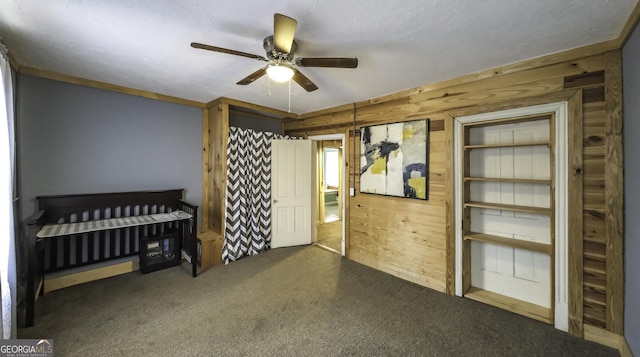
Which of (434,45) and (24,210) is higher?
(434,45)

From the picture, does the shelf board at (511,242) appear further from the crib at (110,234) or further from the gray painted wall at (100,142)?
the gray painted wall at (100,142)

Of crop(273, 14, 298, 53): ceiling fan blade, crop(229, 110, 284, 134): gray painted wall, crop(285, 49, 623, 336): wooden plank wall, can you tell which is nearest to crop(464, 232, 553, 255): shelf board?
crop(285, 49, 623, 336): wooden plank wall

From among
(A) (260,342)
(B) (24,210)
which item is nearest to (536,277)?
(A) (260,342)

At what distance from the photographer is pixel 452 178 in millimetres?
2602

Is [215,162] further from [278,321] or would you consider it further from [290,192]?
[278,321]

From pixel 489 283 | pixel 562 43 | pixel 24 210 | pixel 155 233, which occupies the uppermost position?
pixel 562 43

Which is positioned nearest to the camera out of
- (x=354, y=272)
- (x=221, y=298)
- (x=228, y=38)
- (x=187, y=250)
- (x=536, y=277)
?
(x=228, y=38)

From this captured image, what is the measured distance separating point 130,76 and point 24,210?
5.78ft

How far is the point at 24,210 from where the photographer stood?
8.19ft

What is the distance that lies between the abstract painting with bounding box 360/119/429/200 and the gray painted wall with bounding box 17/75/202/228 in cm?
257

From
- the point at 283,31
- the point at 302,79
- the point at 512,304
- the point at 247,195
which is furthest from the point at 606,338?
the point at 247,195

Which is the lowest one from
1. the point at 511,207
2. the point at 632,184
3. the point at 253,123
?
the point at 511,207

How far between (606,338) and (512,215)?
109cm

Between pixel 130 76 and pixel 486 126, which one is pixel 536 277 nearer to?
pixel 486 126
